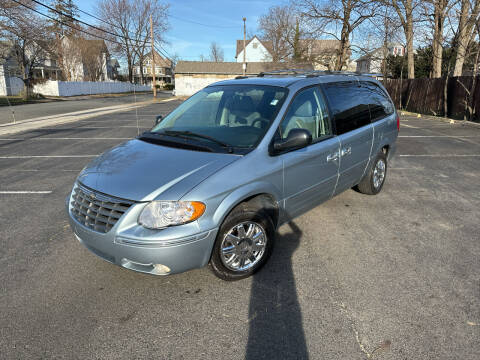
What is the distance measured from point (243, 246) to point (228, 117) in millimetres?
1452

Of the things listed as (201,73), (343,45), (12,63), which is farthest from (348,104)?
(12,63)

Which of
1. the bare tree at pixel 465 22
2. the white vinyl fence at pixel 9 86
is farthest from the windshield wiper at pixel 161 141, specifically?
the white vinyl fence at pixel 9 86

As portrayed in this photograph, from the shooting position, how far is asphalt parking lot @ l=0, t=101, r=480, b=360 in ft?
7.82

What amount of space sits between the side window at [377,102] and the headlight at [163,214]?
135 inches

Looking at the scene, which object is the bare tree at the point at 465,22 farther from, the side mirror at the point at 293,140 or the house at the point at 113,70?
the house at the point at 113,70

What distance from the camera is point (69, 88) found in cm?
4281

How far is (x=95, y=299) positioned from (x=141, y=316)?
487mm

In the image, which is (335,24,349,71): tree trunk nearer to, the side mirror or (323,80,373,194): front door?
(323,80,373,194): front door

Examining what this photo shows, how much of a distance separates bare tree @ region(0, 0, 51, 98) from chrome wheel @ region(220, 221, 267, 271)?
3242 cm

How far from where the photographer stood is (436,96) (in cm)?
1870

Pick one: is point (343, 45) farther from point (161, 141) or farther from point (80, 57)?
point (80, 57)

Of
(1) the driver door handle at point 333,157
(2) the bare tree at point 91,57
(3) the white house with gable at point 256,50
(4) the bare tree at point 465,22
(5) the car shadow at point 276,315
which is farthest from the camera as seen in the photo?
(3) the white house with gable at point 256,50

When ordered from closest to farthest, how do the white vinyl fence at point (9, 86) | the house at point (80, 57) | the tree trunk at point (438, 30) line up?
the tree trunk at point (438, 30) → the white vinyl fence at point (9, 86) → the house at point (80, 57)

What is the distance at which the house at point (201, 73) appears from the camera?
51250 mm
